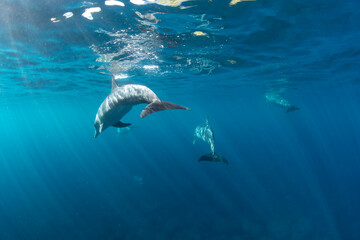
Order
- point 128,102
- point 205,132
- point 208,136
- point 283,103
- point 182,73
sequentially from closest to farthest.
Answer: point 128,102 → point 208,136 → point 205,132 → point 182,73 → point 283,103

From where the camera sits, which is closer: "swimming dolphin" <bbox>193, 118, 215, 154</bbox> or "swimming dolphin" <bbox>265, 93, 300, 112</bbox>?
"swimming dolphin" <bbox>193, 118, 215, 154</bbox>

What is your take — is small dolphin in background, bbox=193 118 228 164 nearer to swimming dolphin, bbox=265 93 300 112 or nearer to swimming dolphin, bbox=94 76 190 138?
swimming dolphin, bbox=94 76 190 138

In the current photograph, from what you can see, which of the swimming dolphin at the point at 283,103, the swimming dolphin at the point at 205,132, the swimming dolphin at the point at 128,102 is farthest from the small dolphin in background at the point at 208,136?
the swimming dolphin at the point at 283,103

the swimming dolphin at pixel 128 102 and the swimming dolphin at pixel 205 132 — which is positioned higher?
the swimming dolphin at pixel 128 102

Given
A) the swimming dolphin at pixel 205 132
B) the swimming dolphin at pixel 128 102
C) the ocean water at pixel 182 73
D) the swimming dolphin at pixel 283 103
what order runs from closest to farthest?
the swimming dolphin at pixel 128 102 < the ocean water at pixel 182 73 < the swimming dolphin at pixel 205 132 < the swimming dolphin at pixel 283 103

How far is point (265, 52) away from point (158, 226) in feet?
46.4

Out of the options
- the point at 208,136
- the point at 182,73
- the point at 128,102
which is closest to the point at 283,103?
the point at 182,73

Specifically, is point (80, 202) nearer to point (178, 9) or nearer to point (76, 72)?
point (76, 72)

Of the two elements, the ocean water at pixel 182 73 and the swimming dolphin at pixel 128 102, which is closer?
the swimming dolphin at pixel 128 102

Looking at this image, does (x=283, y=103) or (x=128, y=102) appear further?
(x=283, y=103)

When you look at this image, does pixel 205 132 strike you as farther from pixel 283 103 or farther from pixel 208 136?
pixel 283 103

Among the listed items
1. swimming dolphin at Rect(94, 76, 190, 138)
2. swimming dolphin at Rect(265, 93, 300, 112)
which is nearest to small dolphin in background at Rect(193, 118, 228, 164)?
swimming dolphin at Rect(94, 76, 190, 138)

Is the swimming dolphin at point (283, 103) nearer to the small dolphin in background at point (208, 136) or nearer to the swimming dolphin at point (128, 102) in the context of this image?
the small dolphin in background at point (208, 136)

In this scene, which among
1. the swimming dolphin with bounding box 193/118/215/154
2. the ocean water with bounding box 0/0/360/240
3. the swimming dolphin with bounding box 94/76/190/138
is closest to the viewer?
the swimming dolphin with bounding box 94/76/190/138
